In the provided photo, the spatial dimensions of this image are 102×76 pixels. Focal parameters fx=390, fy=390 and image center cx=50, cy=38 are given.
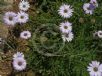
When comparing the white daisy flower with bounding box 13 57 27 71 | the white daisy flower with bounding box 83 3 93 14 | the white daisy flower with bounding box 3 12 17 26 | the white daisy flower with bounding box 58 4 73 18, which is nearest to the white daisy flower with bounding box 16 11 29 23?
the white daisy flower with bounding box 3 12 17 26

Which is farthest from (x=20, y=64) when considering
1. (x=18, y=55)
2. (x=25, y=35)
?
(x=25, y=35)

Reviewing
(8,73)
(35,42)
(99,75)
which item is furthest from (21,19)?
(99,75)

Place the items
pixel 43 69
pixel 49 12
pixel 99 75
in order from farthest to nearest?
pixel 49 12 → pixel 43 69 → pixel 99 75

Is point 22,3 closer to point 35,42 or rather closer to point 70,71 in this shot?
point 35,42

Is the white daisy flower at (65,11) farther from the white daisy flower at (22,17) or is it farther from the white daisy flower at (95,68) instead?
the white daisy flower at (95,68)

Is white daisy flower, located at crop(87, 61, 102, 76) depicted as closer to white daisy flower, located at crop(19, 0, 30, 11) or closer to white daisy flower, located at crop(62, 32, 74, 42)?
white daisy flower, located at crop(62, 32, 74, 42)

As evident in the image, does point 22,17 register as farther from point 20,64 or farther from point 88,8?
point 88,8
